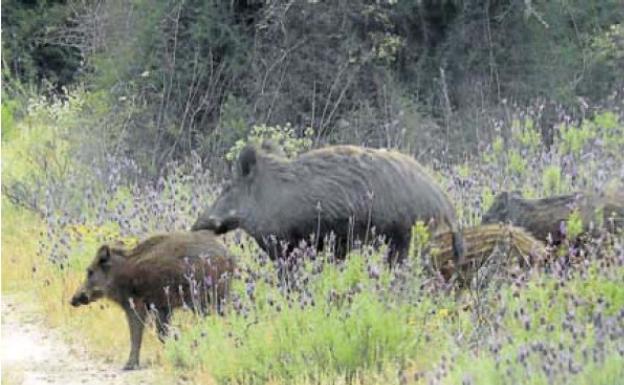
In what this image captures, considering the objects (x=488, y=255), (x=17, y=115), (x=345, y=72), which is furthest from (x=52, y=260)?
(x=17, y=115)

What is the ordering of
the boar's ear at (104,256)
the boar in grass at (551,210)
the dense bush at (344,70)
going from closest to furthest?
the boar's ear at (104,256) → the boar in grass at (551,210) → the dense bush at (344,70)

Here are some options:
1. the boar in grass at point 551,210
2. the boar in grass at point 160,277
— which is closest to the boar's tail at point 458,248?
the boar in grass at point 551,210

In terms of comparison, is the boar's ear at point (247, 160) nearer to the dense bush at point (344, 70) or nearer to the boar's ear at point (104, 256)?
the boar's ear at point (104, 256)

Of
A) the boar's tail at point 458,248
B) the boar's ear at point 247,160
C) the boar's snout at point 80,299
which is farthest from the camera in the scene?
the boar's ear at point 247,160

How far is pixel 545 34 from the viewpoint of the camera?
62.6ft

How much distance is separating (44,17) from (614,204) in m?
17.4

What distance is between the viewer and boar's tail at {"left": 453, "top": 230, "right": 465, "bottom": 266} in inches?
404

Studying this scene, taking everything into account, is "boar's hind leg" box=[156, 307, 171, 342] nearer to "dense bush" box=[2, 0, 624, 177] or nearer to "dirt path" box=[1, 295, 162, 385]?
"dirt path" box=[1, 295, 162, 385]

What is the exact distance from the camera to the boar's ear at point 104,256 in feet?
34.5

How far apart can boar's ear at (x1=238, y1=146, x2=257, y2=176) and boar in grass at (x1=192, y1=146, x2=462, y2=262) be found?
133 mm

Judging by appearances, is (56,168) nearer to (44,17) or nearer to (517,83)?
(517,83)

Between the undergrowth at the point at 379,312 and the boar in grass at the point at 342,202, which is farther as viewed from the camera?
the boar in grass at the point at 342,202

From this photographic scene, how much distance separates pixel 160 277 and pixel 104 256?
52cm

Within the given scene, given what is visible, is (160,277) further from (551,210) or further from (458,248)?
(551,210)
